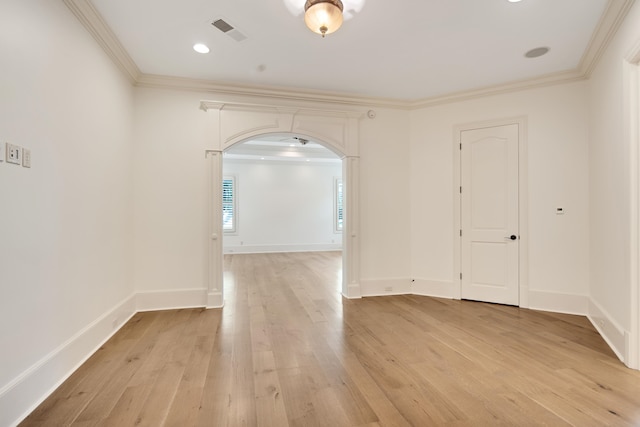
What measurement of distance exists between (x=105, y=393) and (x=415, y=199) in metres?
4.26

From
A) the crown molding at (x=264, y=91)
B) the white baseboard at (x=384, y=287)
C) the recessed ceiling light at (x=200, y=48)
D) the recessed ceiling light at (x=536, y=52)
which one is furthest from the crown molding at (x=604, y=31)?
the recessed ceiling light at (x=200, y=48)

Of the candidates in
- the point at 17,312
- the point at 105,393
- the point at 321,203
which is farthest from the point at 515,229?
the point at 321,203

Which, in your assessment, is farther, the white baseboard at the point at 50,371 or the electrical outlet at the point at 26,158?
the electrical outlet at the point at 26,158

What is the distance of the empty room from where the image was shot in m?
1.98

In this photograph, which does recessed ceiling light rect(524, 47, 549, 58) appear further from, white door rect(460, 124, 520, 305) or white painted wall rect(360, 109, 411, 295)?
white painted wall rect(360, 109, 411, 295)

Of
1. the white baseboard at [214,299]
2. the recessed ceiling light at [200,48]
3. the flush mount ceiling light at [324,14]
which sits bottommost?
the white baseboard at [214,299]

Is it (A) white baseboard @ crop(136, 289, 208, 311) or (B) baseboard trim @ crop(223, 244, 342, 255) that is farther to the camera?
(B) baseboard trim @ crop(223, 244, 342, 255)

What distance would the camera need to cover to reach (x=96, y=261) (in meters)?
2.87

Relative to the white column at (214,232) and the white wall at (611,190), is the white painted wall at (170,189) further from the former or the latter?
the white wall at (611,190)

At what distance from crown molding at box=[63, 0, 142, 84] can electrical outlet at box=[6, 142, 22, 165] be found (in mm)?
1311

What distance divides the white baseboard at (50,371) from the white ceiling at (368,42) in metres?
2.79

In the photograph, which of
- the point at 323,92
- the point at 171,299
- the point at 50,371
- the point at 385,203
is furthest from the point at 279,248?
the point at 50,371

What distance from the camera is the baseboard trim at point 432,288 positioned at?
14.8 feet

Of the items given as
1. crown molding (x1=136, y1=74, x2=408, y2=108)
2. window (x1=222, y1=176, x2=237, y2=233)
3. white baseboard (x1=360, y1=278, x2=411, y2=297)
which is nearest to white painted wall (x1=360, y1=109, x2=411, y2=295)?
white baseboard (x1=360, y1=278, x2=411, y2=297)
